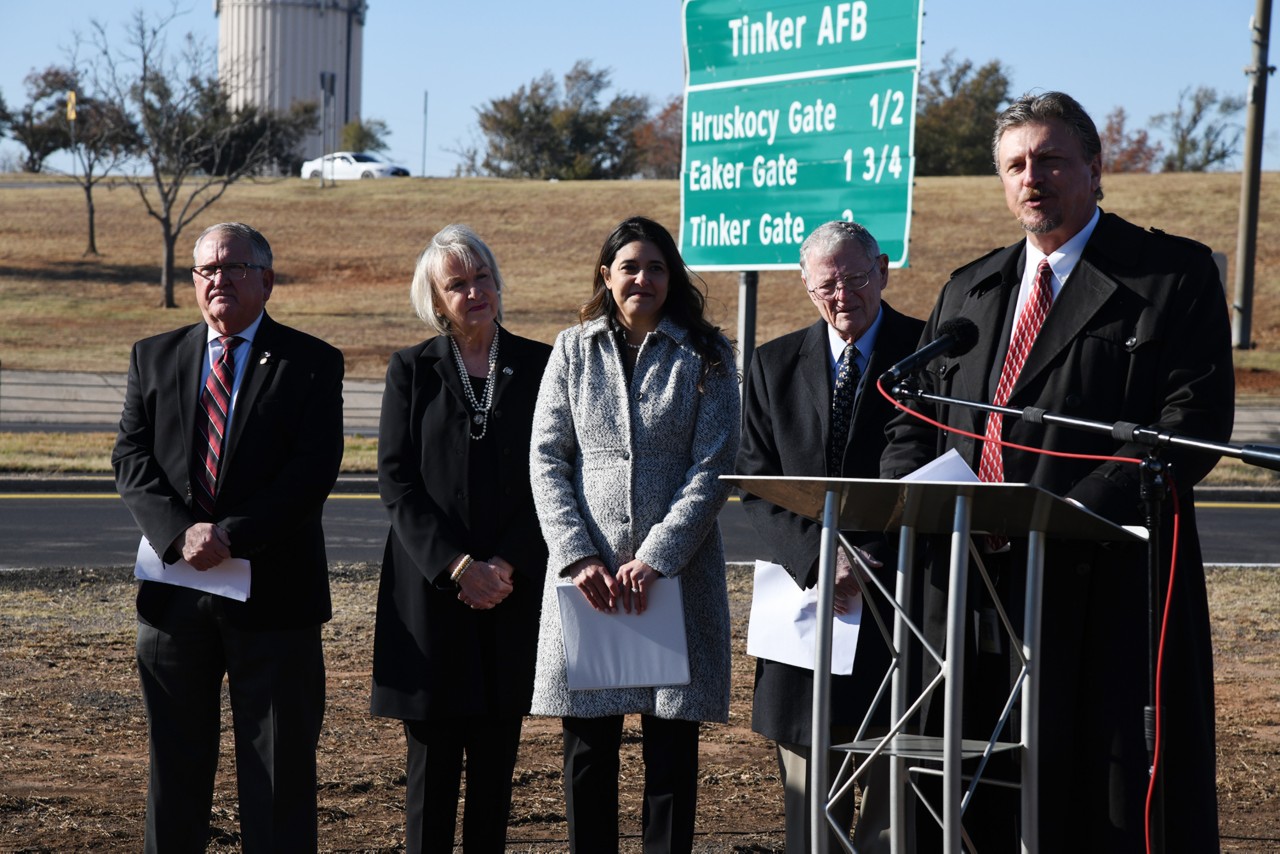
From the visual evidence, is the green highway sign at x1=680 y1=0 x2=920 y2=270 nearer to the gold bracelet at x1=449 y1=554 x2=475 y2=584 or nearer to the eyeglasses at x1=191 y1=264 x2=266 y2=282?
the gold bracelet at x1=449 y1=554 x2=475 y2=584

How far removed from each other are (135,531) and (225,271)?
8181mm

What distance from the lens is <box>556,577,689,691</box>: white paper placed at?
4.44 metres

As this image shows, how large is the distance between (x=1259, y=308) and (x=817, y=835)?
32931 millimetres

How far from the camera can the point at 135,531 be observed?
1223 centimetres

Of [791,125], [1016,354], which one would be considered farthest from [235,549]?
[791,125]

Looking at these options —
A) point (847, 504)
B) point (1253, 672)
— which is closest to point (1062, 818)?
point (847, 504)

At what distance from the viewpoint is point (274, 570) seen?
15.0 ft

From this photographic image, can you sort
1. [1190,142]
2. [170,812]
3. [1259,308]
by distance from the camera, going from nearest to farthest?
[170,812] → [1259,308] → [1190,142]

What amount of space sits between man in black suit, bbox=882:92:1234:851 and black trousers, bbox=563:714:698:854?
3.56 ft

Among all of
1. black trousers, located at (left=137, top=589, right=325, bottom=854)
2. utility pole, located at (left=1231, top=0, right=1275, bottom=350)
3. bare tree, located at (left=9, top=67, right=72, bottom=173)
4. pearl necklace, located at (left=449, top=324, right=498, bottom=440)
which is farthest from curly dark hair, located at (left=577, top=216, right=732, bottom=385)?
bare tree, located at (left=9, top=67, right=72, bottom=173)

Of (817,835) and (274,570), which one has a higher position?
(274,570)

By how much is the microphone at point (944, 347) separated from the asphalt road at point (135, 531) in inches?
313

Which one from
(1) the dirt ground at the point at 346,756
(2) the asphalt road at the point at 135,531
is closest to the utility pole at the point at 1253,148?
(2) the asphalt road at the point at 135,531

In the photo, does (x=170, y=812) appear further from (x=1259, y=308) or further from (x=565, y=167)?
(x=565, y=167)
